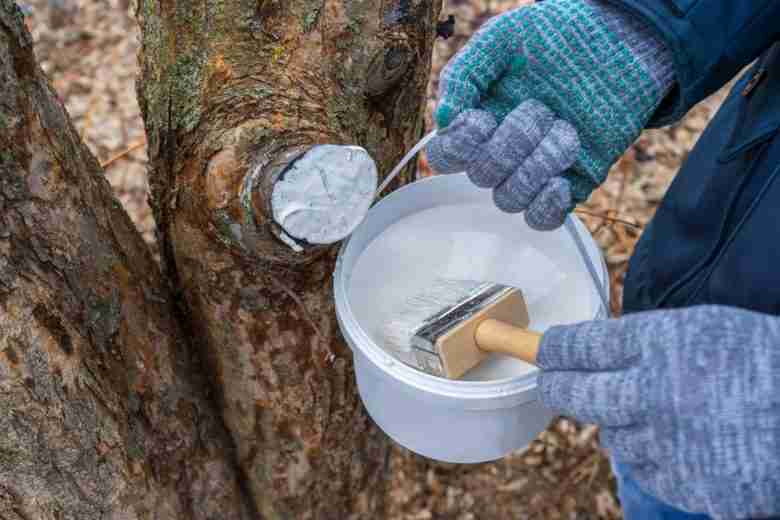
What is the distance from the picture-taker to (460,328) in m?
1.28

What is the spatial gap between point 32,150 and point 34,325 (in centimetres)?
28

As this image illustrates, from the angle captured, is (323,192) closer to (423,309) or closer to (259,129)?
(259,129)

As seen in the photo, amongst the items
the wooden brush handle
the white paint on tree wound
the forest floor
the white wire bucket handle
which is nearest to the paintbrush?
the wooden brush handle

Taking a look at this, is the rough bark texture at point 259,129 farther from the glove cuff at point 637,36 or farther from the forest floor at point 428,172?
the forest floor at point 428,172

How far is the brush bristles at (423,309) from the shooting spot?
4.42ft

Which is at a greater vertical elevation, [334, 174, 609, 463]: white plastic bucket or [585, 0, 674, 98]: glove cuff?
[585, 0, 674, 98]: glove cuff

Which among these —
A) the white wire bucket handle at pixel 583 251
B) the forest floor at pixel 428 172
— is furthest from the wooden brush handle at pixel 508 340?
the forest floor at pixel 428 172

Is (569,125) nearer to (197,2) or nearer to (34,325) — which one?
(197,2)

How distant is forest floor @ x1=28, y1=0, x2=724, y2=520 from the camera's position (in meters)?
2.63

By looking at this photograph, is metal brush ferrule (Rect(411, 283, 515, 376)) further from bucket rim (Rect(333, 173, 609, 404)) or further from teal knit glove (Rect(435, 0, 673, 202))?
teal knit glove (Rect(435, 0, 673, 202))

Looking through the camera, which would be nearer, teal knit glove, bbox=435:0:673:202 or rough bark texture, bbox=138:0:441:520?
rough bark texture, bbox=138:0:441:520

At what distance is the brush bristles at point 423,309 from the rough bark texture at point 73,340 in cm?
49

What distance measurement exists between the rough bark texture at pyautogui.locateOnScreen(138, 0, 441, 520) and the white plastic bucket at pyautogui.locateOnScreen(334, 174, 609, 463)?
0.10 metres

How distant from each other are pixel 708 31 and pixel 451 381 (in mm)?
767
